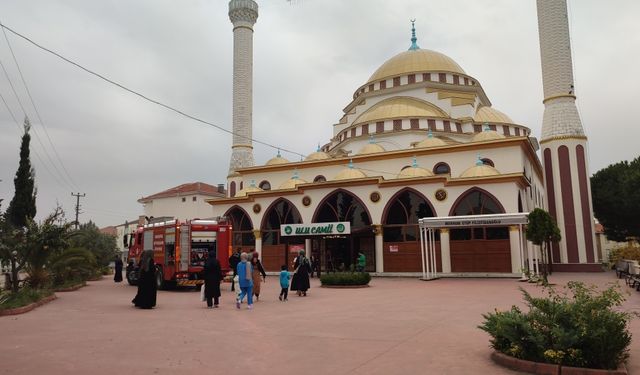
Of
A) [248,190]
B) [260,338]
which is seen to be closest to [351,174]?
[248,190]

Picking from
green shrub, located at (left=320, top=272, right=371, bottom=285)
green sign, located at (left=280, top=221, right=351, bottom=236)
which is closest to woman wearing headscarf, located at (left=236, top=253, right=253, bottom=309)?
green shrub, located at (left=320, top=272, right=371, bottom=285)

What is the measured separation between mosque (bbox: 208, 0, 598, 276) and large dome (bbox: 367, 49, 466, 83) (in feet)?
0.49

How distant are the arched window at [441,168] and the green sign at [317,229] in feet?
23.6

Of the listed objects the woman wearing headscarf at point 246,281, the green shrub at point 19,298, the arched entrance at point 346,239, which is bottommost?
the green shrub at point 19,298

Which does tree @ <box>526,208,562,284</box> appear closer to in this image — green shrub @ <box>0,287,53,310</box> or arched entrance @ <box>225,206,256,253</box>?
arched entrance @ <box>225,206,256,253</box>

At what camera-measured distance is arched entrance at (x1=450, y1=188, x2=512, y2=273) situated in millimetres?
22172

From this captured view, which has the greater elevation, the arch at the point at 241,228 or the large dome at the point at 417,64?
the large dome at the point at 417,64

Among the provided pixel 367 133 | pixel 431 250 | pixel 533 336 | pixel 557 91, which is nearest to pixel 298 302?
pixel 533 336

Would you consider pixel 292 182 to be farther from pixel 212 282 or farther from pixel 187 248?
pixel 212 282

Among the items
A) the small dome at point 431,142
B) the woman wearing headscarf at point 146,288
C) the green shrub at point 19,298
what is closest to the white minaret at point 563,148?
the small dome at point 431,142

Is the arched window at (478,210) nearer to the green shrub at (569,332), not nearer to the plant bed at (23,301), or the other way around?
the green shrub at (569,332)

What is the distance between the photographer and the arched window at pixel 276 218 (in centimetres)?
2812

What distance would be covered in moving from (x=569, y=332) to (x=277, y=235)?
23475 mm

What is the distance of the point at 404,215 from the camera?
24750 millimetres
